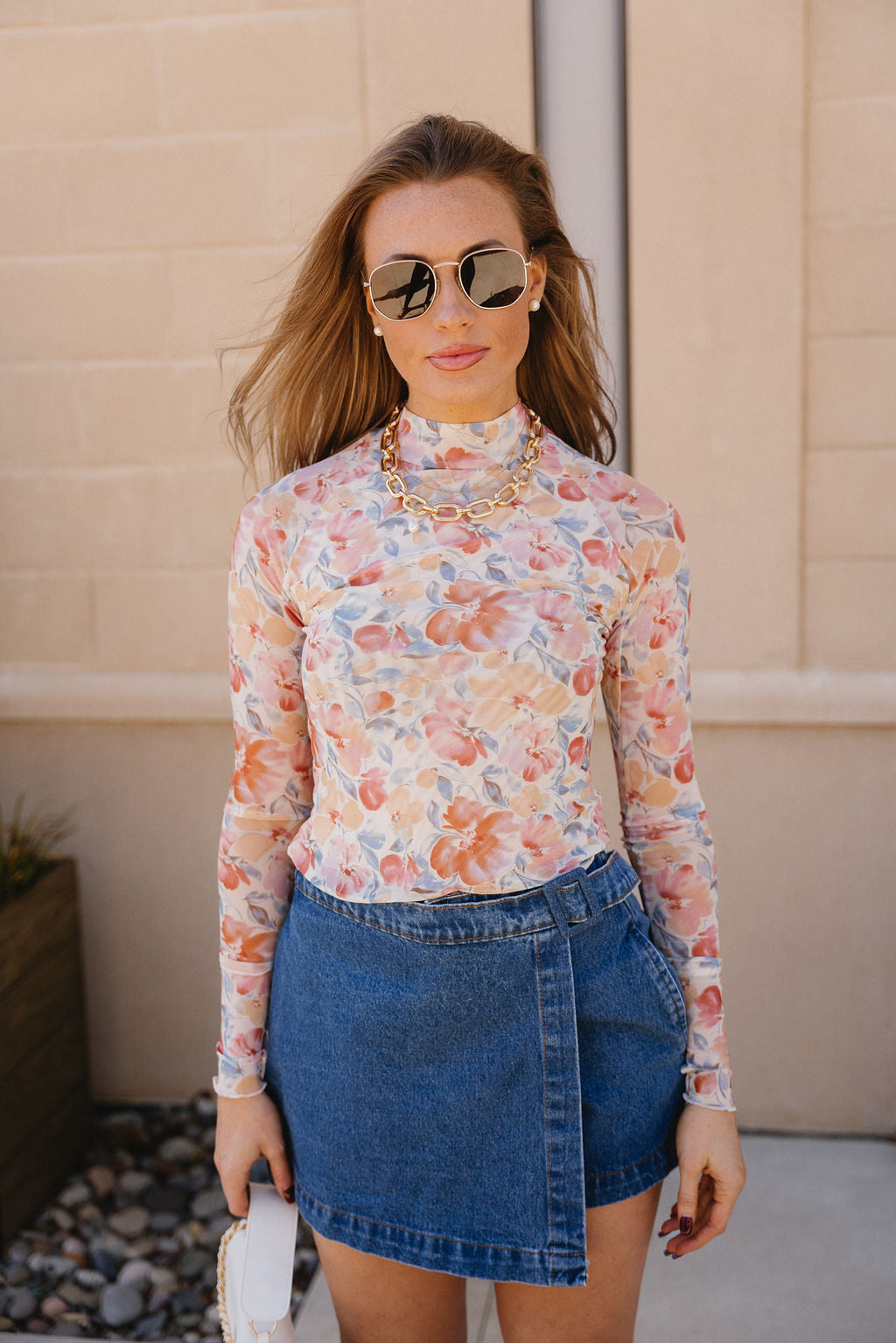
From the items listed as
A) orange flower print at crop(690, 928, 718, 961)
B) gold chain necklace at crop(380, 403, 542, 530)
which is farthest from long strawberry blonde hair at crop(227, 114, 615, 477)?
orange flower print at crop(690, 928, 718, 961)

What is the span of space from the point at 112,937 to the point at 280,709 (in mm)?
2016

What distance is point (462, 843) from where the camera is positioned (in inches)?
50.8

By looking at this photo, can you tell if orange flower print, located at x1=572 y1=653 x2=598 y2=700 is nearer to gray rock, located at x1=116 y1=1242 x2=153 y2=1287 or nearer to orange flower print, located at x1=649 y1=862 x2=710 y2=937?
orange flower print, located at x1=649 y1=862 x2=710 y2=937

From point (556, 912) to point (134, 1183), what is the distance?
206 centimetres

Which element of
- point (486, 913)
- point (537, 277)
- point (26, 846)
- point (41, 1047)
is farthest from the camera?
point (26, 846)

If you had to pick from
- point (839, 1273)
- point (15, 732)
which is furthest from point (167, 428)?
point (839, 1273)

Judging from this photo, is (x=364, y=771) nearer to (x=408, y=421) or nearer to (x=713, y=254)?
(x=408, y=421)

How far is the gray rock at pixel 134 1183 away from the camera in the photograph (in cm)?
285

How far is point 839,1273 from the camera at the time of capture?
2.46 m

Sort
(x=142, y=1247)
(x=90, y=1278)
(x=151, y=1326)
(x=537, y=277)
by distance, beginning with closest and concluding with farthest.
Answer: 1. (x=537, y=277)
2. (x=151, y=1326)
3. (x=90, y=1278)
4. (x=142, y=1247)

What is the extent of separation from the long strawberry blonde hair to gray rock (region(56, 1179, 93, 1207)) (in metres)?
2.01

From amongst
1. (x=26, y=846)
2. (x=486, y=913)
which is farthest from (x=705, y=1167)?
(x=26, y=846)

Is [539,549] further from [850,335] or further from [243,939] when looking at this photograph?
[850,335]

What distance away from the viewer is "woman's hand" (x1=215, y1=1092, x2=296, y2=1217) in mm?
1415
